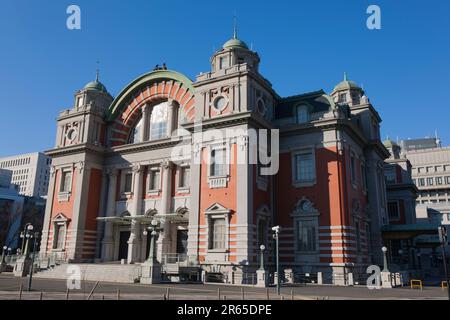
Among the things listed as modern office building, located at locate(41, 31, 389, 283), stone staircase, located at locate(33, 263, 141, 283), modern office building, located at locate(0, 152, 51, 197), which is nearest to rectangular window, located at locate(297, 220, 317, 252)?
modern office building, located at locate(41, 31, 389, 283)

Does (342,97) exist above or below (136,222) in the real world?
above

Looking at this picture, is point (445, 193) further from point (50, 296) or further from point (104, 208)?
point (50, 296)

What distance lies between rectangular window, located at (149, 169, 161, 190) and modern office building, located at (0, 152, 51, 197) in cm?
10524

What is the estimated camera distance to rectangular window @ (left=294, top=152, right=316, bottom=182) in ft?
107

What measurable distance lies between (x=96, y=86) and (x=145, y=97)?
285 inches

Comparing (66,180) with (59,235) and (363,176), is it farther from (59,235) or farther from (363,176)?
(363,176)

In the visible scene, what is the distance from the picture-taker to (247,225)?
28.6 meters

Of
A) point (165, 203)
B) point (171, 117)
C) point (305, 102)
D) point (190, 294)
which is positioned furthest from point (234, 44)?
point (190, 294)

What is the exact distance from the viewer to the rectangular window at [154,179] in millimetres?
37656

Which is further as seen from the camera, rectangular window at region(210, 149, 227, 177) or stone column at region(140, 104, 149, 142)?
stone column at region(140, 104, 149, 142)

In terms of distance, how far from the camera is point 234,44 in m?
35.3

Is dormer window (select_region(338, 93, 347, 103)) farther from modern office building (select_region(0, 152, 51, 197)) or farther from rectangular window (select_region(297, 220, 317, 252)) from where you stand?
modern office building (select_region(0, 152, 51, 197))

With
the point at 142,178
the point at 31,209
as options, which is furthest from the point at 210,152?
the point at 31,209

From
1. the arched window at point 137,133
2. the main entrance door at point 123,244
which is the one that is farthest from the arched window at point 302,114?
the main entrance door at point 123,244
